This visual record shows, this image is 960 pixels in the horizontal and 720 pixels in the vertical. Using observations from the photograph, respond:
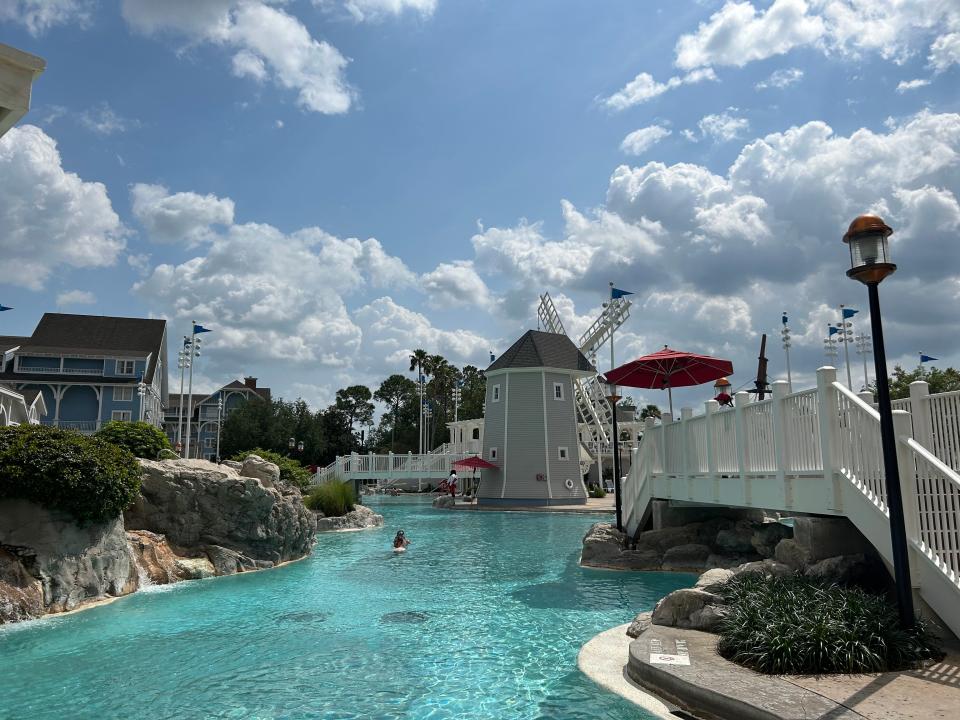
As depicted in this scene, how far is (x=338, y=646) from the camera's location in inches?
361

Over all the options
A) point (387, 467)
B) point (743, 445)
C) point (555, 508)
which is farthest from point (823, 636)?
point (387, 467)

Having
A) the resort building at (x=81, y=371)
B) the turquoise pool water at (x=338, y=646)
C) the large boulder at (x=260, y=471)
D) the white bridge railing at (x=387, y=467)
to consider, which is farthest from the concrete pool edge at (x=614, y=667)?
the resort building at (x=81, y=371)

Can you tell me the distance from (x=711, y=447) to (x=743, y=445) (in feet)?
4.87

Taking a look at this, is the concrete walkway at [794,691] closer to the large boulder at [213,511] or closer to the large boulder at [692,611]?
the large boulder at [692,611]

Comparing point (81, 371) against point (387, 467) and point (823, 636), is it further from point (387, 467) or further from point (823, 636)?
point (823, 636)

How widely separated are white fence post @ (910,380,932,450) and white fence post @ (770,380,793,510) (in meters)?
1.77

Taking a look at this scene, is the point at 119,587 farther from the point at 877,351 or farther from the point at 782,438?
the point at 877,351

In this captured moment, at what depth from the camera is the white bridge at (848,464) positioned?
652 centimetres

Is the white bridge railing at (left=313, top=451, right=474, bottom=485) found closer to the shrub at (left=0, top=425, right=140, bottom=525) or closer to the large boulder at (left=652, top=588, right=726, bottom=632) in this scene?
the shrub at (left=0, top=425, right=140, bottom=525)

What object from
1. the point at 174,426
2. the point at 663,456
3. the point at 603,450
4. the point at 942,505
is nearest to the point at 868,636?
the point at 942,505

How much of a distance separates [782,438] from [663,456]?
5931 millimetres

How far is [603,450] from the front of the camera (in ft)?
169

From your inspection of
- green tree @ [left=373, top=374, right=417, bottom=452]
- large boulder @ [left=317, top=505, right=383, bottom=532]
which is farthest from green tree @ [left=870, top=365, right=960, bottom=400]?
green tree @ [left=373, top=374, right=417, bottom=452]

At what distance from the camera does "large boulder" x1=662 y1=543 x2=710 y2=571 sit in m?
15.1
